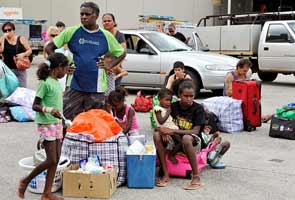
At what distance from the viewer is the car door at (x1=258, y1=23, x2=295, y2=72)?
53.5 ft

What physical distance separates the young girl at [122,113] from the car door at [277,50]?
35.7 ft

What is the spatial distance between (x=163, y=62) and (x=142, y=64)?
0.58 metres

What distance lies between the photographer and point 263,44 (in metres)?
17.0

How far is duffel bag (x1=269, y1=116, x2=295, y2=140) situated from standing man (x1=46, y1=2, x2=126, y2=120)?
11.0 feet

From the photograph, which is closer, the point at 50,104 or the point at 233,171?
the point at 50,104

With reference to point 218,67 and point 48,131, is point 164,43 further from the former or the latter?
point 48,131

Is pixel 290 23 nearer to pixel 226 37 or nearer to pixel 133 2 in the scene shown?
pixel 226 37

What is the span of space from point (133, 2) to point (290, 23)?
19.4m

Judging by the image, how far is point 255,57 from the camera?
17750 millimetres

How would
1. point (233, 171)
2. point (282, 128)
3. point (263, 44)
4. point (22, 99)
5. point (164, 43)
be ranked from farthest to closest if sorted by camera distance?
1. point (263, 44)
2. point (164, 43)
3. point (22, 99)
4. point (282, 128)
5. point (233, 171)

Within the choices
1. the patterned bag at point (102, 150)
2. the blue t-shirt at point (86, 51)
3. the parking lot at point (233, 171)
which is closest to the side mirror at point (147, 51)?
the parking lot at point (233, 171)

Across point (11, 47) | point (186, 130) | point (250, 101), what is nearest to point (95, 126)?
point (186, 130)

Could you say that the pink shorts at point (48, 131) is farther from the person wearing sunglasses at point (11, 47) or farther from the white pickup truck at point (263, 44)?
the white pickup truck at point (263, 44)

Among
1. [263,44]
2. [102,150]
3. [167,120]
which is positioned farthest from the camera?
[263,44]
